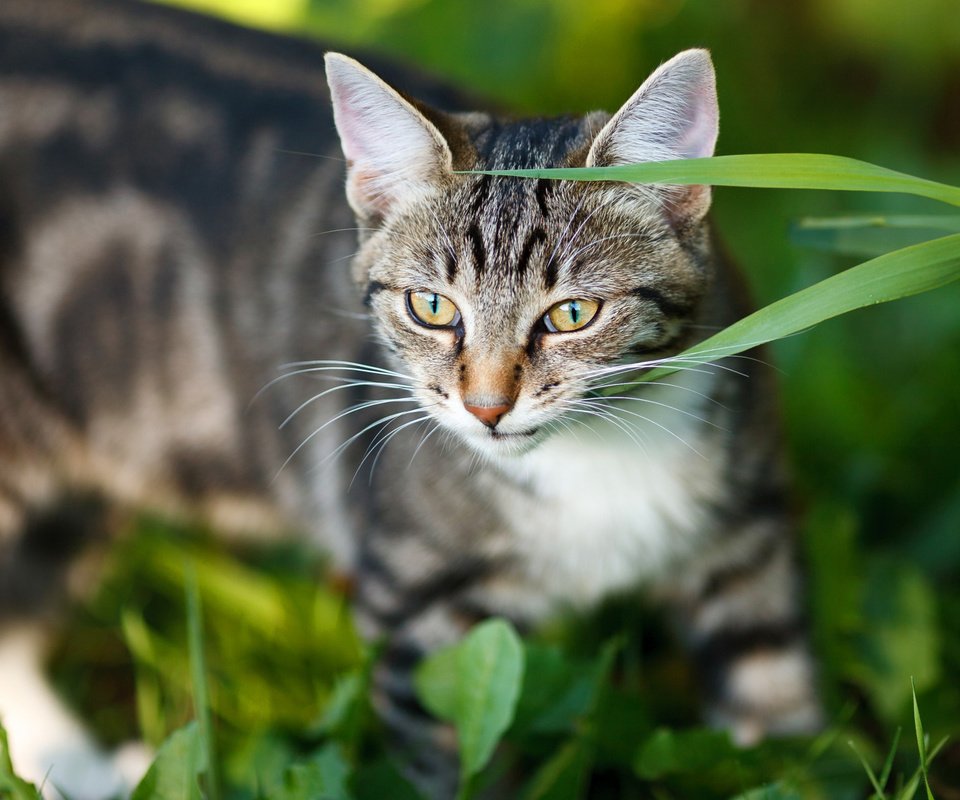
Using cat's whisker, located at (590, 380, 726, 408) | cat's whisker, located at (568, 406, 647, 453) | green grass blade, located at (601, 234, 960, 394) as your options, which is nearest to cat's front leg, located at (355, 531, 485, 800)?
cat's whisker, located at (568, 406, 647, 453)

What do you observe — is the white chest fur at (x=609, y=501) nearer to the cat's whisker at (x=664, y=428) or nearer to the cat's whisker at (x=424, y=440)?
the cat's whisker at (x=664, y=428)

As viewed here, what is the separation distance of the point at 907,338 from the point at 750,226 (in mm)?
511

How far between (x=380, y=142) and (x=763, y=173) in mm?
503

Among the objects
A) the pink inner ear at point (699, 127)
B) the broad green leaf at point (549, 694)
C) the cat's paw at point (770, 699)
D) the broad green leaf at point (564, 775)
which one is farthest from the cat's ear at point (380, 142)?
the cat's paw at point (770, 699)

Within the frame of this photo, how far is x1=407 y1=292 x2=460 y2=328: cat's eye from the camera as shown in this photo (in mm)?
1391

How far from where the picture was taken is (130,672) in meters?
2.20

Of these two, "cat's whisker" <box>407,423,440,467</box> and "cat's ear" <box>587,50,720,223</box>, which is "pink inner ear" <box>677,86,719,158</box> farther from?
"cat's whisker" <box>407,423,440,467</box>

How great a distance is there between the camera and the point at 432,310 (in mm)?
1407

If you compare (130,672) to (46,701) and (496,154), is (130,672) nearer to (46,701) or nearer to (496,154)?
(46,701)

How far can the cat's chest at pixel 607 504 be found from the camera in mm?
1561

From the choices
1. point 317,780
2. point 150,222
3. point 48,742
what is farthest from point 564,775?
point 150,222

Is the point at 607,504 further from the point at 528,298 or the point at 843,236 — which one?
the point at 843,236

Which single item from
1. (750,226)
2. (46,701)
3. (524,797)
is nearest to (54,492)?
(46,701)

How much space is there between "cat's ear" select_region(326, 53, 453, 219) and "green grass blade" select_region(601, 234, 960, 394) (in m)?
0.43
